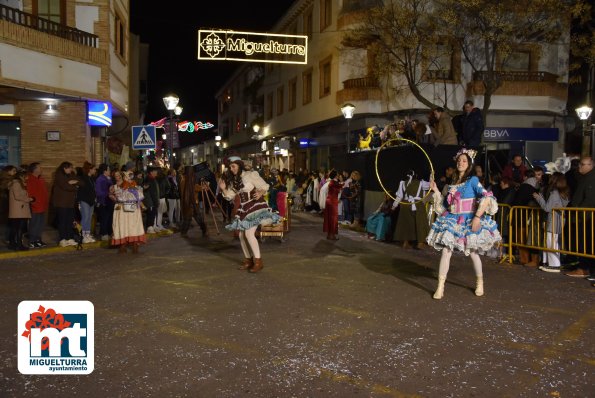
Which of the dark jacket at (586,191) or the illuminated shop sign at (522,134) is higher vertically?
the illuminated shop sign at (522,134)

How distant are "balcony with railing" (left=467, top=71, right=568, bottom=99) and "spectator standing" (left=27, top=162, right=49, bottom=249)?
19.4 metres

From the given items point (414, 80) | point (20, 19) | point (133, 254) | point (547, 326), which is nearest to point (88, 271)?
point (133, 254)

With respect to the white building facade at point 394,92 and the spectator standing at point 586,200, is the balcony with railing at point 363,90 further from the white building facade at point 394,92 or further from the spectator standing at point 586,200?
the spectator standing at point 586,200

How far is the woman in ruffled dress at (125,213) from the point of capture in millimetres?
11531

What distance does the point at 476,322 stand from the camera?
6309 millimetres

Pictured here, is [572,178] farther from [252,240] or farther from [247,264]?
[247,264]

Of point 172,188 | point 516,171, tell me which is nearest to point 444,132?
point 516,171

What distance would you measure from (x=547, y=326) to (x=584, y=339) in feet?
1.69

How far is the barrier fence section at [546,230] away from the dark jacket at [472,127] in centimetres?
249

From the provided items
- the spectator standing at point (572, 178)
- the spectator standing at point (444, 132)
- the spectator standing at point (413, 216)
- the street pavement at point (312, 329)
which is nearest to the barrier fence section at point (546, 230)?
the street pavement at point (312, 329)

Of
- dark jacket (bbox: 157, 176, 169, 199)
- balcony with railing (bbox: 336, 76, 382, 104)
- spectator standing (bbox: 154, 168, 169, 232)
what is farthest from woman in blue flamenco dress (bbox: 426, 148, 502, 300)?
balcony with railing (bbox: 336, 76, 382, 104)

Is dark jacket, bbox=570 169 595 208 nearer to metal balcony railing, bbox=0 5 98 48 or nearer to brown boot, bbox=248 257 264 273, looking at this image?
brown boot, bbox=248 257 264 273

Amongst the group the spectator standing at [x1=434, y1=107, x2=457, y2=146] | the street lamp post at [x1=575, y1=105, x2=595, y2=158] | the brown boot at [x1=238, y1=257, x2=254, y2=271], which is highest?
the street lamp post at [x1=575, y1=105, x2=595, y2=158]

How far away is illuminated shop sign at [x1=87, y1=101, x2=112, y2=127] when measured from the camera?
56.4 feet
